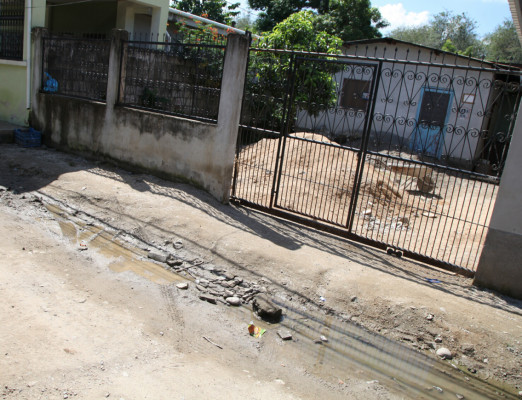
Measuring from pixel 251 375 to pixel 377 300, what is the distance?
189 centimetres

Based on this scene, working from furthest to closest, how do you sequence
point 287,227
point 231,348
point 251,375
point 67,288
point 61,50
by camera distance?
point 61,50 < point 287,227 < point 67,288 < point 231,348 < point 251,375

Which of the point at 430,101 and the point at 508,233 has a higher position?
the point at 430,101

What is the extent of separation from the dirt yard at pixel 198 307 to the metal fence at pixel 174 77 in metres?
1.61

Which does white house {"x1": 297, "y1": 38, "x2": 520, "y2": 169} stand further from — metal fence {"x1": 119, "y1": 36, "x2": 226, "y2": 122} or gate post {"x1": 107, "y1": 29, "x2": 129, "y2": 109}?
gate post {"x1": 107, "y1": 29, "x2": 129, "y2": 109}

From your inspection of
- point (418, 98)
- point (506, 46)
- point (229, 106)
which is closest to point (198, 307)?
point (229, 106)

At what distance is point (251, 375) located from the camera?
3.47 meters

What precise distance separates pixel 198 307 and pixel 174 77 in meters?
4.88

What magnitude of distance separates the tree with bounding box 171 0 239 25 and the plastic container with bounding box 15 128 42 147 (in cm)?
1930

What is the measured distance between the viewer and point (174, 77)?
7.92 metres

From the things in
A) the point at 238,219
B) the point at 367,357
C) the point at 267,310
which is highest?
the point at 238,219

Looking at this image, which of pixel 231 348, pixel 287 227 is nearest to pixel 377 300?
pixel 231 348

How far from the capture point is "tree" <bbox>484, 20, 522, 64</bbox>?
32.0 metres

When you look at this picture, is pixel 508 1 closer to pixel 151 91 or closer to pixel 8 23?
pixel 151 91

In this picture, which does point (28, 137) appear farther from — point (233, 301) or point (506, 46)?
point (506, 46)
